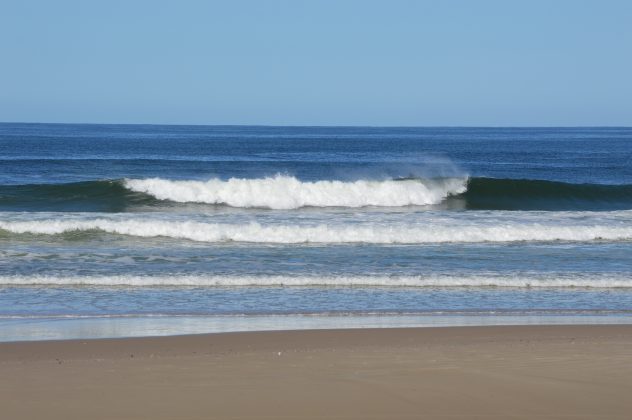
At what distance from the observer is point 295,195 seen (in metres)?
24.2

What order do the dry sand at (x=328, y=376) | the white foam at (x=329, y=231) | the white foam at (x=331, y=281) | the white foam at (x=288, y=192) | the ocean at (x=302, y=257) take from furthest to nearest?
1. the white foam at (x=288, y=192)
2. the white foam at (x=329, y=231)
3. the white foam at (x=331, y=281)
4. the ocean at (x=302, y=257)
5. the dry sand at (x=328, y=376)

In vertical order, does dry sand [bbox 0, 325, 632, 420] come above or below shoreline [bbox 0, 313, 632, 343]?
above

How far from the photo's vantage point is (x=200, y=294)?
11203 mm

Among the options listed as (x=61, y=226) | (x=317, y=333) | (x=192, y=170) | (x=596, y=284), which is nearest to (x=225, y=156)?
(x=192, y=170)

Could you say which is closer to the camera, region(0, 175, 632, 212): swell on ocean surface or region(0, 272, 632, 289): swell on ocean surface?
region(0, 272, 632, 289): swell on ocean surface

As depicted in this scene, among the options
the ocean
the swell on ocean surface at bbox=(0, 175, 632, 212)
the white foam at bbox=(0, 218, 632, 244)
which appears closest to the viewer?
the ocean

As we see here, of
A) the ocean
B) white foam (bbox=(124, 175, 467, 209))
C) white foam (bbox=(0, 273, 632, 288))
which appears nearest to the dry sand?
the ocean

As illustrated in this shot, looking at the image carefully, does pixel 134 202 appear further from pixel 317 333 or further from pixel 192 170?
pixel 317 333

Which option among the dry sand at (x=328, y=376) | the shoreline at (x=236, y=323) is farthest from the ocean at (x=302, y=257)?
the dry sand at (x=328, y=376)

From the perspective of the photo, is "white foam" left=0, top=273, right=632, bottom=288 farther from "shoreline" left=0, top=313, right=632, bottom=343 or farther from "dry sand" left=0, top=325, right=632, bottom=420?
"dry sand" left=0, top=325, right=632, bottom=420

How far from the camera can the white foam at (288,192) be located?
78.8 ft

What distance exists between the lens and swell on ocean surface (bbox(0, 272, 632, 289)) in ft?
39.3

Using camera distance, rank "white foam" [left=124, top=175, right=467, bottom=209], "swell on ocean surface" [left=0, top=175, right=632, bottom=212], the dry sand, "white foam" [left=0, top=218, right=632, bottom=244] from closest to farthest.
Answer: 1. the dry sand
2. "white foam" [left=0, top=218, right=632, bottom=244]
3. "white foam" [left=124, top=175, right=467, bottom=209]
4. "swell on ocean surface" [left=0, top=175, right=632, bottom=212]

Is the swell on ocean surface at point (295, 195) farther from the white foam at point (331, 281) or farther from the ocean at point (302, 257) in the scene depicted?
the white foam at point (331, 281)
